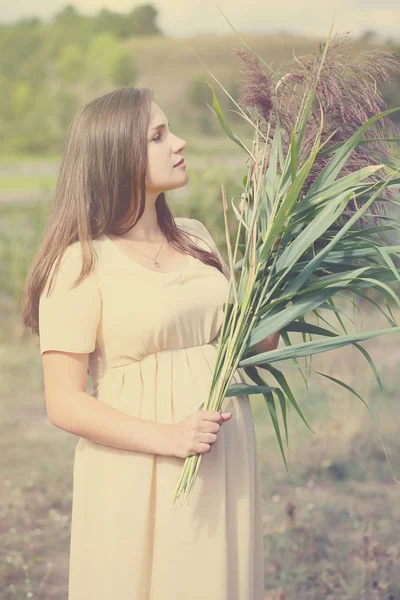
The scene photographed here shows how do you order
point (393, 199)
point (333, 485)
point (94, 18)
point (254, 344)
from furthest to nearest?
point (94, 18) < point (333, 485) < point (393, 199) < point (254, 344)

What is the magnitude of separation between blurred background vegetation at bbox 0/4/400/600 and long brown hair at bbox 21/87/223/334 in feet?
0.65

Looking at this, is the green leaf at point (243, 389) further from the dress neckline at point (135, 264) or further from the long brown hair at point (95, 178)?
the long brown hair at point (95, 178)

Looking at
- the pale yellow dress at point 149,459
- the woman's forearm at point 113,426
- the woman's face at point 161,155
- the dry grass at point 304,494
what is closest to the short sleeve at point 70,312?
the pale yellow dress at point 149,459

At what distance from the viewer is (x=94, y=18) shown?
27.7 ft

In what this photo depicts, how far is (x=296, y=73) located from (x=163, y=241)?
0.51 m

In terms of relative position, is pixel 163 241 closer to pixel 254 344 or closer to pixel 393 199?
pixel 254 344

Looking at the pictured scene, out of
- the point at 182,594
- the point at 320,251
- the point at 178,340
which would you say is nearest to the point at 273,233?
the point at 320,251

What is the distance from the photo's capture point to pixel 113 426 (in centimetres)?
209

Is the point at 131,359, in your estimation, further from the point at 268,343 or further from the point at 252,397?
the point at 252,397

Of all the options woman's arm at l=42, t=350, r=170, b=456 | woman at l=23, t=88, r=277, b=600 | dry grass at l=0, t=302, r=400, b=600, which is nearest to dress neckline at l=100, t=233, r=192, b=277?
woman at l=23, t=88, r=277, b=600

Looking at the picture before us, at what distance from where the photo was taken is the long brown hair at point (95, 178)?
2170mm

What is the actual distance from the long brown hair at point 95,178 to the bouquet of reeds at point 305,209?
0.67ft

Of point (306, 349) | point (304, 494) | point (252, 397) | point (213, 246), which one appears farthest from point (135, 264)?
point (252, 397)

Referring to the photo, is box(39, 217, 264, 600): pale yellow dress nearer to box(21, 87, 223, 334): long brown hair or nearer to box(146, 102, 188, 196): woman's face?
box(21, 87, 223, 334): long brown hair
